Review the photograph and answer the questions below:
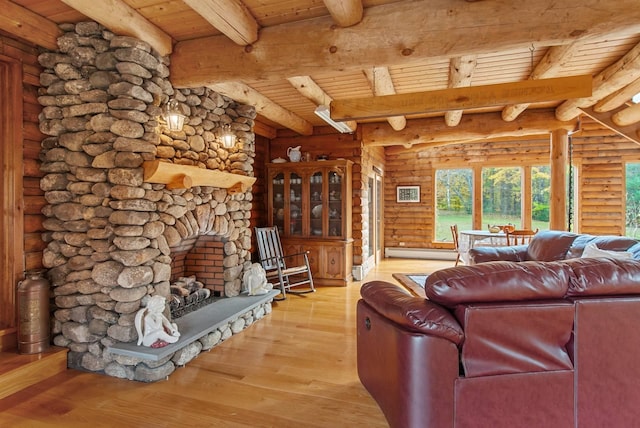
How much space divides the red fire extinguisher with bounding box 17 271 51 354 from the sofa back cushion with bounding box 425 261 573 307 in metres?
2.80

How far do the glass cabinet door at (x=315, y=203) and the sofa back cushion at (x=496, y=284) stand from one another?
158 inches

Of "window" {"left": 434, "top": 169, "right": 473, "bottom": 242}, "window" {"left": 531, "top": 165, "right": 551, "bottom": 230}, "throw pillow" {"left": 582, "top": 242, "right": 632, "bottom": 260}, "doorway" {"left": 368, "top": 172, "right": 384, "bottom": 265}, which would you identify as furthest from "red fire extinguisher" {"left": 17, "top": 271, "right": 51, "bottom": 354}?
"window" {"left": 531, "top": 165, "right": 551, "bottom": 230}

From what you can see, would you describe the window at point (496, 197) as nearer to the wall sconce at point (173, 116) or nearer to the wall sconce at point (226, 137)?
the wall sconce at point (226, 137)

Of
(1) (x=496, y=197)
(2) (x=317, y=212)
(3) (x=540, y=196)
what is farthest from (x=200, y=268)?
(3) (x=540, y=196)

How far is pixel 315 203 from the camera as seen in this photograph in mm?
5711

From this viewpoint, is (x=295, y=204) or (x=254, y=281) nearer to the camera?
(x=254, y=281)

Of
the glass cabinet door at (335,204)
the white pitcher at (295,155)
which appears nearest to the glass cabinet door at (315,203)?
the glass cabinet door at (335,204)

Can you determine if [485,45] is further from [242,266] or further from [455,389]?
[242,266]

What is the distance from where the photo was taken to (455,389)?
1627 millimetres

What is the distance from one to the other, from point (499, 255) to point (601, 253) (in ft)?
4.71

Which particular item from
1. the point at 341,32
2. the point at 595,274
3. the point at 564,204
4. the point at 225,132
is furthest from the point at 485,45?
the point at 564,204

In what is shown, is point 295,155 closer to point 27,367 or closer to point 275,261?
point 275,261

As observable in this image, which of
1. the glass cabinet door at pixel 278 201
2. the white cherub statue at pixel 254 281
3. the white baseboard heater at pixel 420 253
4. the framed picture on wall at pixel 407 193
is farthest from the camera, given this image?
the framed picture on wall at pixel 407 193

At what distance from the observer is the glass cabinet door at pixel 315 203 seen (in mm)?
5668
